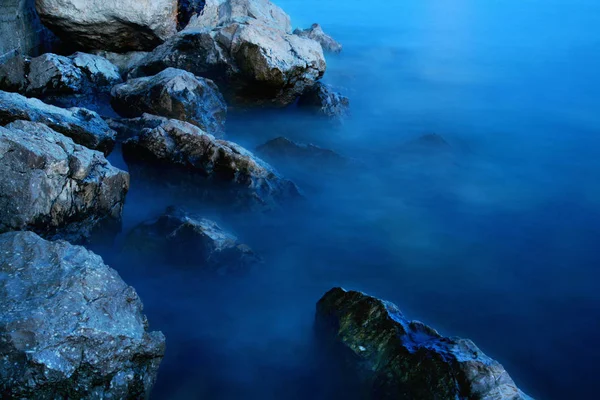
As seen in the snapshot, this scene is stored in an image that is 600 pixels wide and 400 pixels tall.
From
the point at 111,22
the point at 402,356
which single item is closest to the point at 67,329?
the point at 402,356

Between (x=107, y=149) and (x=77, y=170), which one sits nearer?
(x=77, y=170)

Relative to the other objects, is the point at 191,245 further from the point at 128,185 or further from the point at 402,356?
the point at 402,356

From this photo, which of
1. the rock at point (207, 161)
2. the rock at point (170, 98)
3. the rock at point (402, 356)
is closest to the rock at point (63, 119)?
the rock at point (207, 161)

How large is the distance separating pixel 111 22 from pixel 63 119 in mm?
3002

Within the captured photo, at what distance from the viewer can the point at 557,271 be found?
565cm

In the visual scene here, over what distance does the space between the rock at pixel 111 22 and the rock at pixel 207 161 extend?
2892 millimetres

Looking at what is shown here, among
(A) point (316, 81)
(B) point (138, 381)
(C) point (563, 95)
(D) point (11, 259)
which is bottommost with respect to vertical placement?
(B) point (138, 381)

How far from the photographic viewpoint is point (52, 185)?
14.0ft

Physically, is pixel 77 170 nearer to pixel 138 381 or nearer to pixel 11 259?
pixel 11 259

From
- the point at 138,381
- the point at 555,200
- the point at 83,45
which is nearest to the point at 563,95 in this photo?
the point at 555,200

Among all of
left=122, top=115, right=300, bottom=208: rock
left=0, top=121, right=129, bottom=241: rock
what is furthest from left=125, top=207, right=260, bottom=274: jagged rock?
left=122, top=115, right=300, bottom=208: rock

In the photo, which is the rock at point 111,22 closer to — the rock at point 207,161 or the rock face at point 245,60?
the rock face at point 245,60

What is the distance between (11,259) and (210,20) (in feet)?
23.7

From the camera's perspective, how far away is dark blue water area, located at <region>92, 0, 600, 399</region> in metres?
4.25
